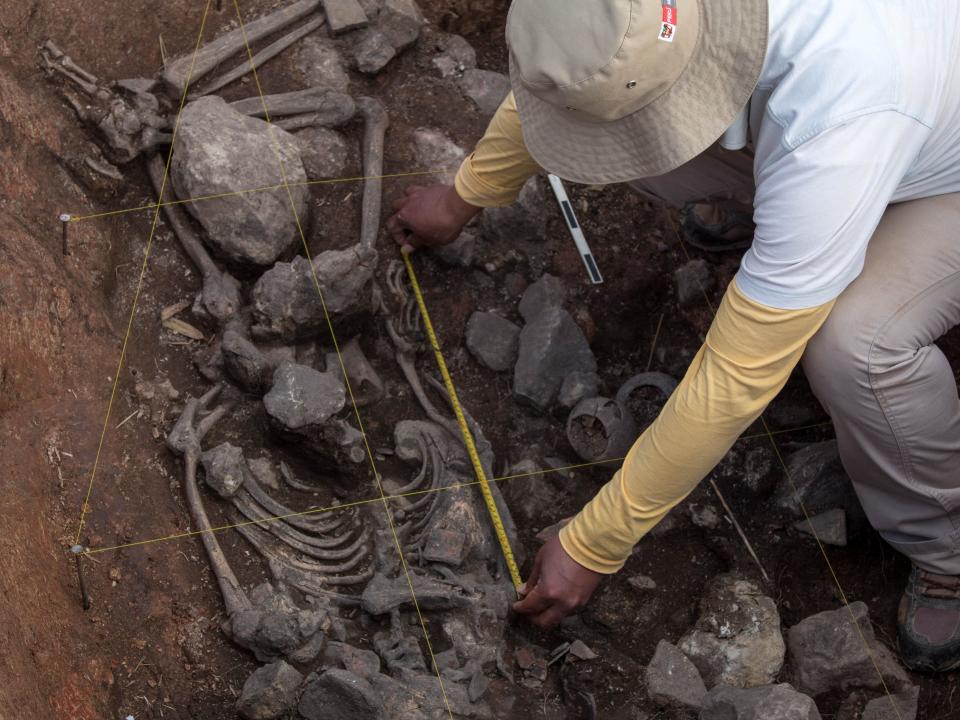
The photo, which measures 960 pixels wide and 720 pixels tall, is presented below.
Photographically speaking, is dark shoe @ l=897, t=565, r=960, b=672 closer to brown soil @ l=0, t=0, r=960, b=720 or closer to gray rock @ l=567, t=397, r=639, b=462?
brown soil @ l=0, t=0, r=960, b=720

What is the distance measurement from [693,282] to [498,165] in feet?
3.69

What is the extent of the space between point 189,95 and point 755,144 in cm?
243

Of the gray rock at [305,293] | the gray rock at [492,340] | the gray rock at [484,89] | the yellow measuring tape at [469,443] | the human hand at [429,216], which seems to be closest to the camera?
the yellow measuring tape at [469,443]

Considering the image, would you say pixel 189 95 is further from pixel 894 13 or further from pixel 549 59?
pixel 894 13

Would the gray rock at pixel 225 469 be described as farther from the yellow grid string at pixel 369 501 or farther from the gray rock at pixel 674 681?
the gray rock at pixel 674 681

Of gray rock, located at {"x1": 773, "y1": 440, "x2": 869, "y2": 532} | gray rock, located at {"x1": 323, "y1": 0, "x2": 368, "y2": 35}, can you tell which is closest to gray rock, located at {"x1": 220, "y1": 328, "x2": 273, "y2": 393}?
gray rock, located at {"x1": 323, "y1": 0, "x2": 368, "y2": 35}

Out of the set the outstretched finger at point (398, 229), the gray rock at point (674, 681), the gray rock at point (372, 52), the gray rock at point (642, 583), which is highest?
the gray rock at point (372, 52)

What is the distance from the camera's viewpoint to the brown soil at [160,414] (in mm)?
2961

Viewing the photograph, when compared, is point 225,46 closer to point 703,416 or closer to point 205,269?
point 205,269

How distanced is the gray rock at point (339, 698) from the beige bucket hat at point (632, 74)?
1.53 meters

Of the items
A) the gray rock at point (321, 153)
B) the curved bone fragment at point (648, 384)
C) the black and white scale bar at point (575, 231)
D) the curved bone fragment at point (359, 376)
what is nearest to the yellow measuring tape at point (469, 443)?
the curved bone fragment at point (359, 376)

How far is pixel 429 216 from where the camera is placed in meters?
3.94

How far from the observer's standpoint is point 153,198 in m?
3.94

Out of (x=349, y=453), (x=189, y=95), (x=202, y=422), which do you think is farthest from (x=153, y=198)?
(x=349, y=453)
